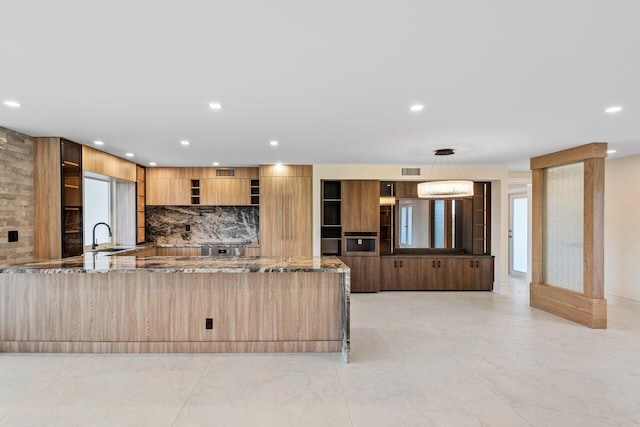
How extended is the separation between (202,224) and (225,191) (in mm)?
920

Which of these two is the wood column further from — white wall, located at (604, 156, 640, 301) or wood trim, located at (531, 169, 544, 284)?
white wall, located at (604, 156, 640, 301)

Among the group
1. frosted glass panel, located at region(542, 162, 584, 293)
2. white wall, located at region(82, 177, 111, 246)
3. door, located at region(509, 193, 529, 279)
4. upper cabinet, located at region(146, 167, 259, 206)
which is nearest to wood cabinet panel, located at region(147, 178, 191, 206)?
upper cabinet, located at region(146, 167, 259, 206)

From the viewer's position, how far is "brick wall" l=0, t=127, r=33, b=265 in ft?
12.9

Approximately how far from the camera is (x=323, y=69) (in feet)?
7.86

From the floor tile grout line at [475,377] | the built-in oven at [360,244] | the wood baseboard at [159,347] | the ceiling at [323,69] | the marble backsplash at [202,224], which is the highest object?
the ceiling at [323,69]

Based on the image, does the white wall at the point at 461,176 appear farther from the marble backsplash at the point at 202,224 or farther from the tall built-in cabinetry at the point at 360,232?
the marble backsplash at the point at 202,224

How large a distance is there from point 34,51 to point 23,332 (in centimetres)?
289

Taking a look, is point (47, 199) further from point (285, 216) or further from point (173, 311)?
point (285, 216)

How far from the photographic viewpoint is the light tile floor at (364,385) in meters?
2.49

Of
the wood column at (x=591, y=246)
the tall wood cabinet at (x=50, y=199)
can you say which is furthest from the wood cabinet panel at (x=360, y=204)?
the tall wood cabinet at (x=50, y=199)

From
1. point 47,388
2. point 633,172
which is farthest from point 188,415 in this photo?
point 633,172

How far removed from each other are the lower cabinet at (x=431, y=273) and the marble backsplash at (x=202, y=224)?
2.75 m

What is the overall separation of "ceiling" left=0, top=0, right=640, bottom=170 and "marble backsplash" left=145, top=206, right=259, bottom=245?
10.2 feet

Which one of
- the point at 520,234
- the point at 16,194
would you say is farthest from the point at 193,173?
the point at 520,234
